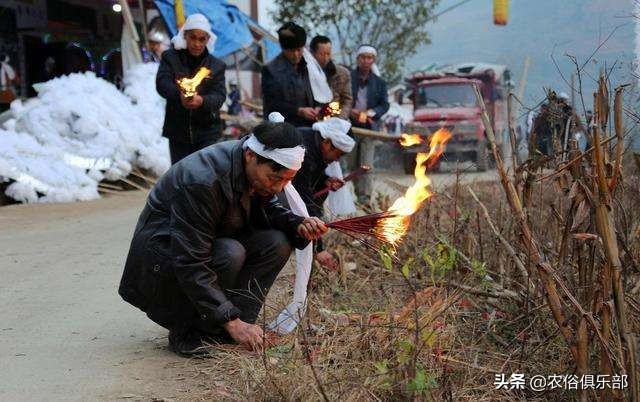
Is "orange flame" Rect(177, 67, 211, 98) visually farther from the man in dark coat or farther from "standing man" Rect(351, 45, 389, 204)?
"standing man" Rect(351, 45, 389, 204)

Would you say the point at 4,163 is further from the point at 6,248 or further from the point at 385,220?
the point at 385,220

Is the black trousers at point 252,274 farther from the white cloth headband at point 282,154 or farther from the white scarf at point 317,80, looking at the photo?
the white scarf at point 317,80

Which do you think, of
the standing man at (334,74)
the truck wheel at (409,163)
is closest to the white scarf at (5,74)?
the truck wheel at (409,163)

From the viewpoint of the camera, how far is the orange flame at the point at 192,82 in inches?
239

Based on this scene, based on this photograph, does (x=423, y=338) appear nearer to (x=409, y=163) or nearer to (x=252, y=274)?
(x=252, y=274)

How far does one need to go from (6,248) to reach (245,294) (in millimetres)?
3620

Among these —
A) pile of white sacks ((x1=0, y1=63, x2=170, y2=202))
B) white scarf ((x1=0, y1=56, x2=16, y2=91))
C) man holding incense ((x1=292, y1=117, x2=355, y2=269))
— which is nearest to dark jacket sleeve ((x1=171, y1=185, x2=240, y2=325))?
man holding incense ((x1=292, y1=117, x2=355, y2=269))

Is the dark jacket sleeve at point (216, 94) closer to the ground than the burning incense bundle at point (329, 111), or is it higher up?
higher up

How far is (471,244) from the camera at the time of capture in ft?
17.6

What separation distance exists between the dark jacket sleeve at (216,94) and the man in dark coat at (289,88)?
56cm

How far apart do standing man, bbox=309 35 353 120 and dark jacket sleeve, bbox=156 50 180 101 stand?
1.73m

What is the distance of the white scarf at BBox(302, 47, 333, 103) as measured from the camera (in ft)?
23.3

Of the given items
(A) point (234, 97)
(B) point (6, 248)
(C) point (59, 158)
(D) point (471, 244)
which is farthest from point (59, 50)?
(D) point (471, 244)

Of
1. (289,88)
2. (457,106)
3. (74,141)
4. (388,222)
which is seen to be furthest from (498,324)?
(457,106)
